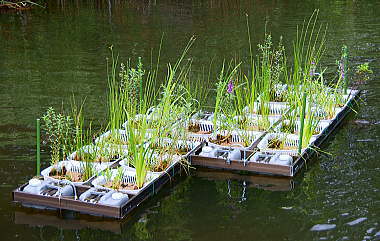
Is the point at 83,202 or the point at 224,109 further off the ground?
the point at 224,109

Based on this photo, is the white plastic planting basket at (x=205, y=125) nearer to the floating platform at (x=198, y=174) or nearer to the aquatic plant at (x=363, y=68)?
the floating platform at (x=198, y=174)

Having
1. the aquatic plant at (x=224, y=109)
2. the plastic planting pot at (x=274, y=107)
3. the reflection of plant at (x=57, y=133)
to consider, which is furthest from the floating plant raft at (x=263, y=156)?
the reflection of plant at (x=57, y=133)

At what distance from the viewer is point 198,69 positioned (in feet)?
44.8

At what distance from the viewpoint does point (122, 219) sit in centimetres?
705

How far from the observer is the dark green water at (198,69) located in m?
6.94

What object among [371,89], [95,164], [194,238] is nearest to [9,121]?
[95,164]

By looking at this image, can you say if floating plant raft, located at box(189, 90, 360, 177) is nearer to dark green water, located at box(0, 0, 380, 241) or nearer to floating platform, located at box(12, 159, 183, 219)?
dark green water, located at box(0, 0, 380, 241)

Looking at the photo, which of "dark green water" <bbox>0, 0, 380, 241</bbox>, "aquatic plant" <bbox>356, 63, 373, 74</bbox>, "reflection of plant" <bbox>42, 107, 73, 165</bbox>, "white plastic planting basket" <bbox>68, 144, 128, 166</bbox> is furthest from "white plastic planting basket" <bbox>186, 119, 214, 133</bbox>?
"aquatic plant" <bbox>356, 63, 373, 74</bbox>

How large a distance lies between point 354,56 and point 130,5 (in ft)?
34.7

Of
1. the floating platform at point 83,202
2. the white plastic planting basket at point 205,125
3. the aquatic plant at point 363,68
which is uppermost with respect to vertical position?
the aquatic plant at point 363,68

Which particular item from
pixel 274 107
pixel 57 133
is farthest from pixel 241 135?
pixel 57 133

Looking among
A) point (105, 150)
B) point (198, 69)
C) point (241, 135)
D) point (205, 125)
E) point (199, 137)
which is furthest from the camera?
point (198, 69)

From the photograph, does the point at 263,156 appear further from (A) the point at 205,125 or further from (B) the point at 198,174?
(A) the point at 205,125

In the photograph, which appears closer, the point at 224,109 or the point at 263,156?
the point at 263,156
